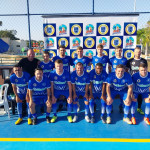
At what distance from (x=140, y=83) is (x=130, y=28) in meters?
2.30

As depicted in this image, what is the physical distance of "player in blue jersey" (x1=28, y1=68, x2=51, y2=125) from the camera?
3.14m

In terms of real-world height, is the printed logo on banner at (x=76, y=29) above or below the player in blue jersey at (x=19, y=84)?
above

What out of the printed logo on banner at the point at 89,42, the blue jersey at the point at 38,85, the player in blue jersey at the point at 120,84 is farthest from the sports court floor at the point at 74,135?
the printed logo on banner at the point at 89,42

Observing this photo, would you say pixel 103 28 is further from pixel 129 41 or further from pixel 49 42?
pixel 49 42

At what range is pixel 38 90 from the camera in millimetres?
3262

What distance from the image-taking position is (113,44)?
4.82 metres

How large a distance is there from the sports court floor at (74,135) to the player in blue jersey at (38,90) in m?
0.38

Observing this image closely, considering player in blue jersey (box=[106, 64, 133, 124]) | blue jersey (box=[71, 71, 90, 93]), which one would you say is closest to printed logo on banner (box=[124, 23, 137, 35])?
player in blue jersey (box=[106, 64, 133, 124])

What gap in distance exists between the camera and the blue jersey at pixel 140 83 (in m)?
3.19

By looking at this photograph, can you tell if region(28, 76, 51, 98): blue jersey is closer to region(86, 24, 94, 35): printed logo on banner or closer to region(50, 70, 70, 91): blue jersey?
region(50, 70, 70, 91): blue jersey

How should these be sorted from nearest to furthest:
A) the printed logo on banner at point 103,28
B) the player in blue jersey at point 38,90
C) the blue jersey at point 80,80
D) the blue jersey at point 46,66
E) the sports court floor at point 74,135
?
the sports court floor at point 74,135
the player in blue jersey at point 38,90
the blue jersey at point 80,80
the blue jersey at point 46,66
the printed logo on banner at point 103,28

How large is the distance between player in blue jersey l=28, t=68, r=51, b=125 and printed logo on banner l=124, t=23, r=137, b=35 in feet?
10.4

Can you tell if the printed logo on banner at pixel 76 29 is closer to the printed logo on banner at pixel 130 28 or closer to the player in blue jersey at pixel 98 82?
the printed logo on banner at pixel 130 28
